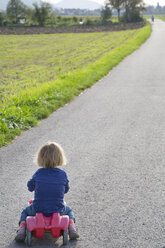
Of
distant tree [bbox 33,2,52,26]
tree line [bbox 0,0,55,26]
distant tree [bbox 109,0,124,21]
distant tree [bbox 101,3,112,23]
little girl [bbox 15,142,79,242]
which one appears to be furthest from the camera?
distant tree [bbox 109,0,124,21]

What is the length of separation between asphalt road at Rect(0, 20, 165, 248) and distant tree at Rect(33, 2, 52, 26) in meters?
70.9

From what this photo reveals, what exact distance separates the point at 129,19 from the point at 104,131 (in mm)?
82236

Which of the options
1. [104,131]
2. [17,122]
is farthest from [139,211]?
[17,122]

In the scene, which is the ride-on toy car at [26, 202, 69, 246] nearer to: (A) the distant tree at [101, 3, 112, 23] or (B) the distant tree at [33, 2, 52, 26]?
(B) the distant tree at [33, 2, 52, 26]

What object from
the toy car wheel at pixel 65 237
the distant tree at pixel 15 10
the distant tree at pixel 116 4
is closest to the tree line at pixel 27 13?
the distant tree at pixel 15 10

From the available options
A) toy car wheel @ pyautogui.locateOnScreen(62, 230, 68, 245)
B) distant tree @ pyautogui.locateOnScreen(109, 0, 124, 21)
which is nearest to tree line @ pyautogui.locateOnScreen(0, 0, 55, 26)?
distant tree @ pyautogui.locateOnScreen(109, 0, 124, 21)

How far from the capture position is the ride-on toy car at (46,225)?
12.3ft

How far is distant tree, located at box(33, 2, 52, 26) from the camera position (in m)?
77.6

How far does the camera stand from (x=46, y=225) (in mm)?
3771

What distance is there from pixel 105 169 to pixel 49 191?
2.06 meters

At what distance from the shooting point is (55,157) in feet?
12.7

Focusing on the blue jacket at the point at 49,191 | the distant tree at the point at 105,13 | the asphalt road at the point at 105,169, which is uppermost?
the distant tree at the point at 105,13

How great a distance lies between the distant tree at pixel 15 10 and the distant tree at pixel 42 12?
22.0 feet

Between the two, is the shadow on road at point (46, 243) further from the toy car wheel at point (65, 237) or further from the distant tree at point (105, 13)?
the distant tree at point (105, 13)
